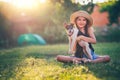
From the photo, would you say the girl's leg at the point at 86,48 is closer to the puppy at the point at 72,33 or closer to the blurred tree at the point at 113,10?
the puppy at the point at 72,33

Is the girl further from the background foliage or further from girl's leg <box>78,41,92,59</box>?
the background foliage

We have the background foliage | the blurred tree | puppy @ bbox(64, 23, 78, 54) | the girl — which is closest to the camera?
the girl

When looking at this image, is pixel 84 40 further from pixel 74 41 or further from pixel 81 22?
pixel 81 22

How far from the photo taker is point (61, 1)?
1828cm

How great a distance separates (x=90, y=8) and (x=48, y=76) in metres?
11.7

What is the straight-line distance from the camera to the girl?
27.7 feet

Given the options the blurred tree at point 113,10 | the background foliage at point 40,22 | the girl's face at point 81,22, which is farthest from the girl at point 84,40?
the blurred tree at point 113,10

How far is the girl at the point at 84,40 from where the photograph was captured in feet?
27.7

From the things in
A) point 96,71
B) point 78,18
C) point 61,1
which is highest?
point 61,1

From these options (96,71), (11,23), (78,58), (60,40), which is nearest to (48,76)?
(96,71)

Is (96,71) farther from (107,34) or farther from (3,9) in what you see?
(3,9)

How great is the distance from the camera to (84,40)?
8.46m

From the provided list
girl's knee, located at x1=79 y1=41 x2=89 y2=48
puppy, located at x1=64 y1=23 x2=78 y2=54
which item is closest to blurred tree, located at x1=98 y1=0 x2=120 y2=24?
puppy, located at x1=64 y1=23 x2=78 y2=54

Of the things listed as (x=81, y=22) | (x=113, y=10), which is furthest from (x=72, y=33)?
(x=113, y=10)
